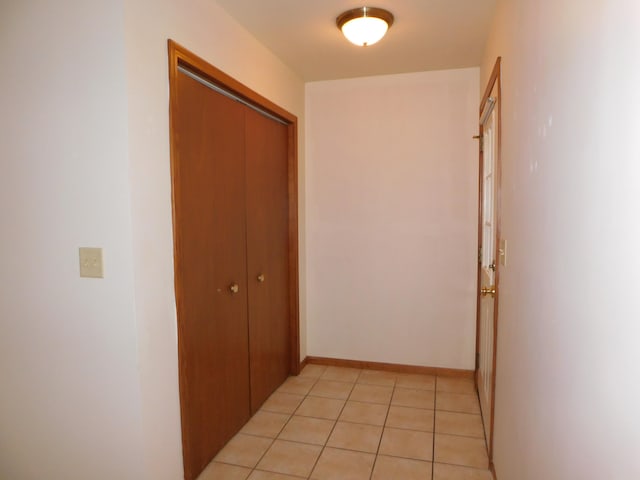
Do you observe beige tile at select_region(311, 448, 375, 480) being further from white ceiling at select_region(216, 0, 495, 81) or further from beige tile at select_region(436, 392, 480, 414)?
white ceiling at select_region(216, 0, 495, 81)

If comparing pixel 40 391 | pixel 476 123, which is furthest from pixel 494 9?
pixel 40 391

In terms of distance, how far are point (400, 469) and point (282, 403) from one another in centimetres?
101

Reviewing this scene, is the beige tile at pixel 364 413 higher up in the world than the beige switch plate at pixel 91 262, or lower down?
lower down

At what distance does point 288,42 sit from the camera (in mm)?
2650

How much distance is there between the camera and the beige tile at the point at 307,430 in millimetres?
2488

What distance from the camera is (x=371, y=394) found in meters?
3.08

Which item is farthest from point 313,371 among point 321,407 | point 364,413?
point 364,413

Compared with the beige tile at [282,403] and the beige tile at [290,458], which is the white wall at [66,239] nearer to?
the beige tile at [290,458]

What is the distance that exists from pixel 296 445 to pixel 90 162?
72.0 inches

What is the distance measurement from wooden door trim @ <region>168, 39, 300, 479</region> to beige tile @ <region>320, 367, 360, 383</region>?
0.25 m

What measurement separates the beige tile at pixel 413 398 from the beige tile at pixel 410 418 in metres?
0.06

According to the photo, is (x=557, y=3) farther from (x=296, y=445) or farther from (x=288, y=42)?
(x=296, y=445)

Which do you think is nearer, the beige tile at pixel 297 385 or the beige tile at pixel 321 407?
the beige tile at pixel 321 407

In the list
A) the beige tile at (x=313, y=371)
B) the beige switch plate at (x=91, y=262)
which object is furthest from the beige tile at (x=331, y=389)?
the beige switch plate at (x=91, y=262)
